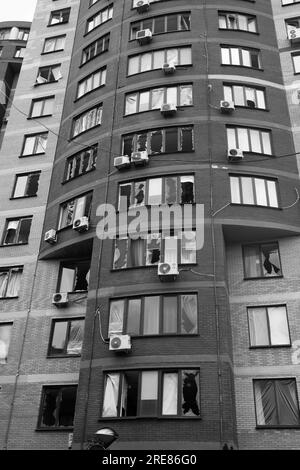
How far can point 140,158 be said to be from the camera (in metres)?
20.0

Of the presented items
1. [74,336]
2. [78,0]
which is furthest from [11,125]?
[74,336]

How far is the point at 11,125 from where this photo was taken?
88.0 ft

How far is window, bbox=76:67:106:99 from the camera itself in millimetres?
24688

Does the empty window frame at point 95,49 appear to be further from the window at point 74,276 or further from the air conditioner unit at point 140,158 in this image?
the window at point 74,276

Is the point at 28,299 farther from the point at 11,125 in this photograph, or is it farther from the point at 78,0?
the point at 78,0

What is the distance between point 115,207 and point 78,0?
18.0m

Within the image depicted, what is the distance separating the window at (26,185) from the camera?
23922mm

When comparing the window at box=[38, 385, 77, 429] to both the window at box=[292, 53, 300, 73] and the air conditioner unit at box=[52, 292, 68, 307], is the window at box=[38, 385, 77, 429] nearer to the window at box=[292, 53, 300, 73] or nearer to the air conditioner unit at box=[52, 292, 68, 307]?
the air conditioner unit at box=[52, 292, 68, 307]

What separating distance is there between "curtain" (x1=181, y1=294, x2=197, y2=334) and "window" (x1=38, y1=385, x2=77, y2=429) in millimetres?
5194

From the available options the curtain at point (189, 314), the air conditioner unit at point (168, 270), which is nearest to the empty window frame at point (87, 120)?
the air conditioner unit at point (168, 270)

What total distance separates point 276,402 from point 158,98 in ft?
45.1

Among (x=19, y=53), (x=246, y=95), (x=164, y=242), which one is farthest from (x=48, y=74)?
(x=164, y=242)

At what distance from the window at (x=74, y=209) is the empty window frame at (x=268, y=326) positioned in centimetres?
793
